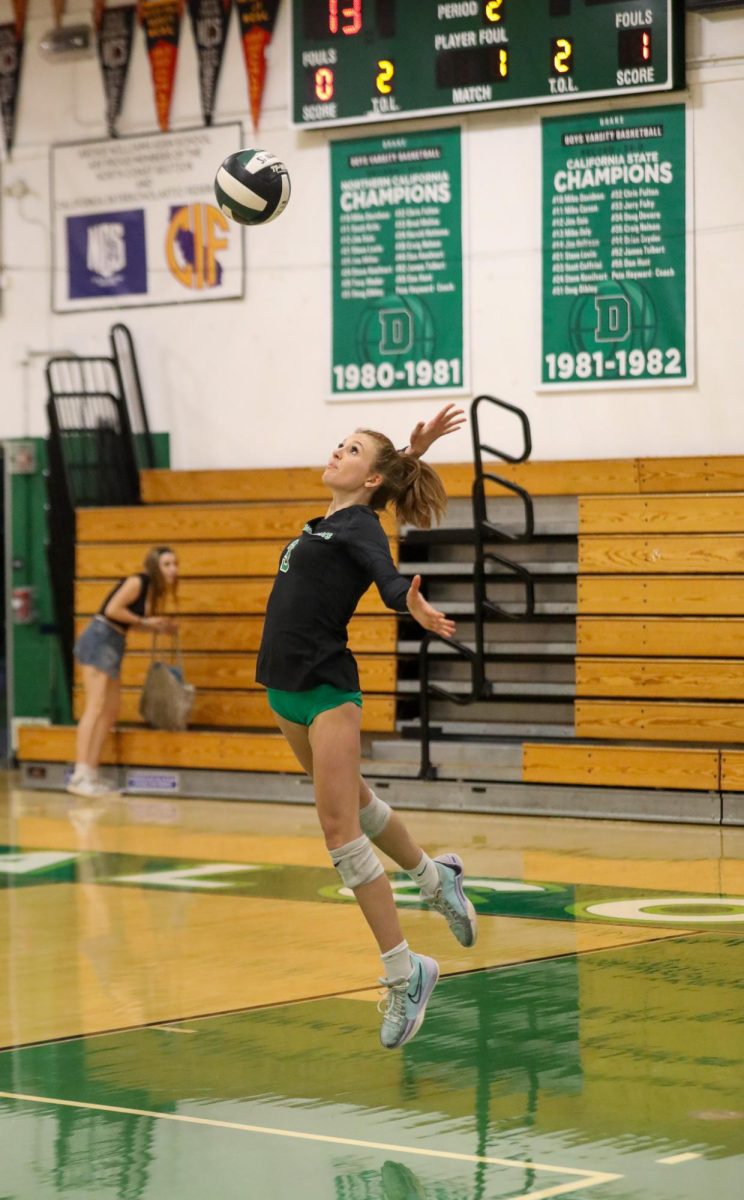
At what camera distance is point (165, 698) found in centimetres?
1241

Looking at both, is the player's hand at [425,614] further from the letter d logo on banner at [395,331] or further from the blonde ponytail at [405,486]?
the letter d logo on banner at [395,331]

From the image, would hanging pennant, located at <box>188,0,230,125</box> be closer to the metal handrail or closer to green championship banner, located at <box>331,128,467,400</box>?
green championship banner, located at <box>331,128,467,400</box>

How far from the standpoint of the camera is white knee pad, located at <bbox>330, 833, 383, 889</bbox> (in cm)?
498

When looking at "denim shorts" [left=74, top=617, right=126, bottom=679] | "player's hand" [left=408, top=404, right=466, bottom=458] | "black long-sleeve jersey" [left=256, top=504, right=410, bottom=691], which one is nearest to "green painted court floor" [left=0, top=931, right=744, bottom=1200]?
"black long-sleeve jersey" [left=256, top=504, right=410, bottom=691]

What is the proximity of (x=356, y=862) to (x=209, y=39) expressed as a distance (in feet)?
32.4

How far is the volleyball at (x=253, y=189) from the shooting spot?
820 centimetres

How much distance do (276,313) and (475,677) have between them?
366 centimetres

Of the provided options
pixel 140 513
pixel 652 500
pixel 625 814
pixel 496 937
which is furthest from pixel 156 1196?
pixel 140 513

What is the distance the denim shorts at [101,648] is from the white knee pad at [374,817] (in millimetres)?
7166

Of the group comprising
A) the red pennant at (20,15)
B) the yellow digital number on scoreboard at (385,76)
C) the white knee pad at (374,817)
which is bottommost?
the white knee pad at (374,817)

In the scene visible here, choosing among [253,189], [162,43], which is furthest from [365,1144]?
[162,43]

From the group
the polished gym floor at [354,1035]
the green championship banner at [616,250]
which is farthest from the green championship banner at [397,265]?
the polished gym floor at [354,1035]

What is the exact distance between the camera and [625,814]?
1068 cm

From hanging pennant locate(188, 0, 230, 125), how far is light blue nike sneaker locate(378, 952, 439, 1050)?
980 cm
